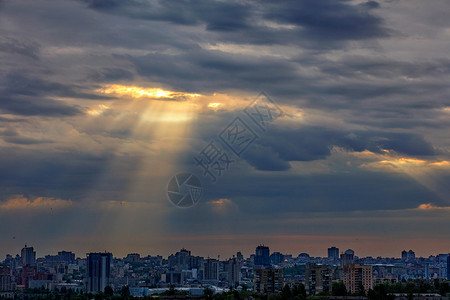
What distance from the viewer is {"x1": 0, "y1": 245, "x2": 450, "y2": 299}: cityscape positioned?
213ft

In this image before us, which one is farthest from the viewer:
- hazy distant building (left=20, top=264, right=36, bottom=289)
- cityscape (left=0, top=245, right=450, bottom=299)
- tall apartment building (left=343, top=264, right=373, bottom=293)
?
hazy distant building (left=20, top=264, right=36, bottom=289)

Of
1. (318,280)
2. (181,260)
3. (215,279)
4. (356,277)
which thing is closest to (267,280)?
(318,280)

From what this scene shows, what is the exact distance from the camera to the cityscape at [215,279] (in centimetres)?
6488

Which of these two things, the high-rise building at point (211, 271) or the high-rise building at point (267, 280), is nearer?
the high-rise building at point (267, 280)

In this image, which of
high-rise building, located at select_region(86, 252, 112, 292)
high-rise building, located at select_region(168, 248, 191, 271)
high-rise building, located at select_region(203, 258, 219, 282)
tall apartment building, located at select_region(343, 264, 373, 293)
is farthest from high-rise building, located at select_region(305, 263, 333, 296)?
high-rise building, located at select_region(168, 248, 191, 271)

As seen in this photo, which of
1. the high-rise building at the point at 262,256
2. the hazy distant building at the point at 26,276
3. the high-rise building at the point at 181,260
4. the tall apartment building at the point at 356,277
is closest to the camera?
the tall apartment building at the point at 356,277

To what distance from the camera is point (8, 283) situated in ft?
371

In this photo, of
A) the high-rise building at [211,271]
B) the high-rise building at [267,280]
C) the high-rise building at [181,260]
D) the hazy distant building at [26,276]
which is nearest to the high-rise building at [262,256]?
the high-rise building at [181,260]

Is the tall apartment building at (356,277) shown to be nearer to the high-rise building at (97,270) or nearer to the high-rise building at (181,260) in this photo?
the high-rise building at (97,270)

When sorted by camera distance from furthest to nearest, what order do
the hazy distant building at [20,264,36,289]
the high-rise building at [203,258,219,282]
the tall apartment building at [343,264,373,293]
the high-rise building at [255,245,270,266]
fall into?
the high-rise building at [255,245,270,266]
the high-rise building at [203,258,219,282]
the hazy distant building at [20,264,36,289]
the tall apartment building at [343,264,373,293]

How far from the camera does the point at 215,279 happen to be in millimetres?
152000

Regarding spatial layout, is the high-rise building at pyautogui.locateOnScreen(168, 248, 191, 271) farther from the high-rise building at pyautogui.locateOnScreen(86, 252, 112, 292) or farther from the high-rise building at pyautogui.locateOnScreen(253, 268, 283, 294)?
the high-rise building at pyautogui.locateOnScreen(253, 268, 283, 294)

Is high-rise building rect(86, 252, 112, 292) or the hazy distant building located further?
the hazy distant building

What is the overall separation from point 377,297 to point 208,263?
Result: 105070 mm
